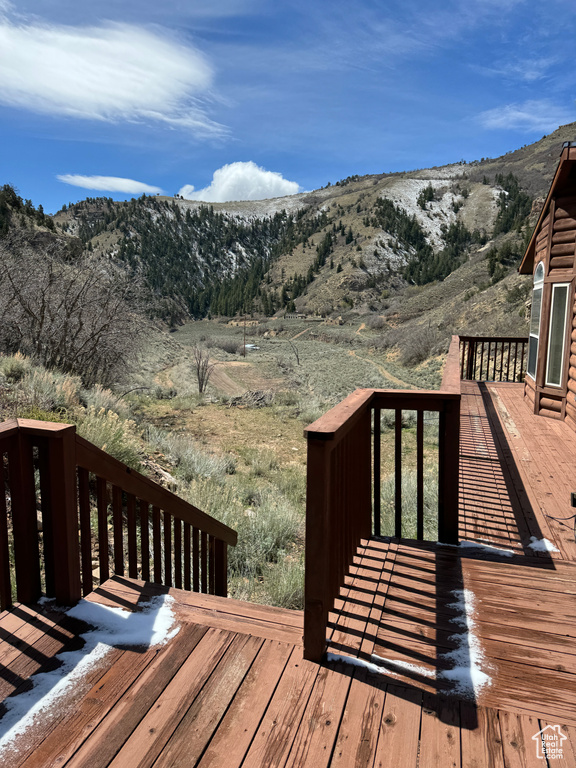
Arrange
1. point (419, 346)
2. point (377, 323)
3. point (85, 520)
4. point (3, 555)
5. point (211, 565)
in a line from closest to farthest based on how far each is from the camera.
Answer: point (3, 555) → point (85, 520) → point (211, 565) → point (419, 346) → point (377, 323)

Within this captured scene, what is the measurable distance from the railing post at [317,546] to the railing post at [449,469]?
136 cm

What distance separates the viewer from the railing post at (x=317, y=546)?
213 cm

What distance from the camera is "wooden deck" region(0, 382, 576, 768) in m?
1.79

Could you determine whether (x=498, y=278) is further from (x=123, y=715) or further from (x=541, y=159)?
(x=541, y=159)

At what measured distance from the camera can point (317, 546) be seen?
219 cm

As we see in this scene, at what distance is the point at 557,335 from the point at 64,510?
718 centimetres

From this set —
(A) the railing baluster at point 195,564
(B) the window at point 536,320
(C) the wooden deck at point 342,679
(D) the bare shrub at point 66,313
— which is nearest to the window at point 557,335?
(B) the window at point 536,320

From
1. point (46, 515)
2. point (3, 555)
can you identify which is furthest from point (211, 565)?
point (3, 555)

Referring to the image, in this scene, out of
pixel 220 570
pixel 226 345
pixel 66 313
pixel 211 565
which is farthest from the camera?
pixel 226 345

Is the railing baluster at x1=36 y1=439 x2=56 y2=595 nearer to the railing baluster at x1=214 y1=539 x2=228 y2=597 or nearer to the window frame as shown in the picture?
the railing baluster at x1=214 y1=539 x2=228 y2=597

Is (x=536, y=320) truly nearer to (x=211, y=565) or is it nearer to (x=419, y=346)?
(x=211, y=565)

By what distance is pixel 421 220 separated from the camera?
285 feet

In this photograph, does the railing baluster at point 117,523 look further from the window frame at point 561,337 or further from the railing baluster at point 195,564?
the window frame at point 561,337

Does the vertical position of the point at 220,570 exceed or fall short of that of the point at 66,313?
it falls short
